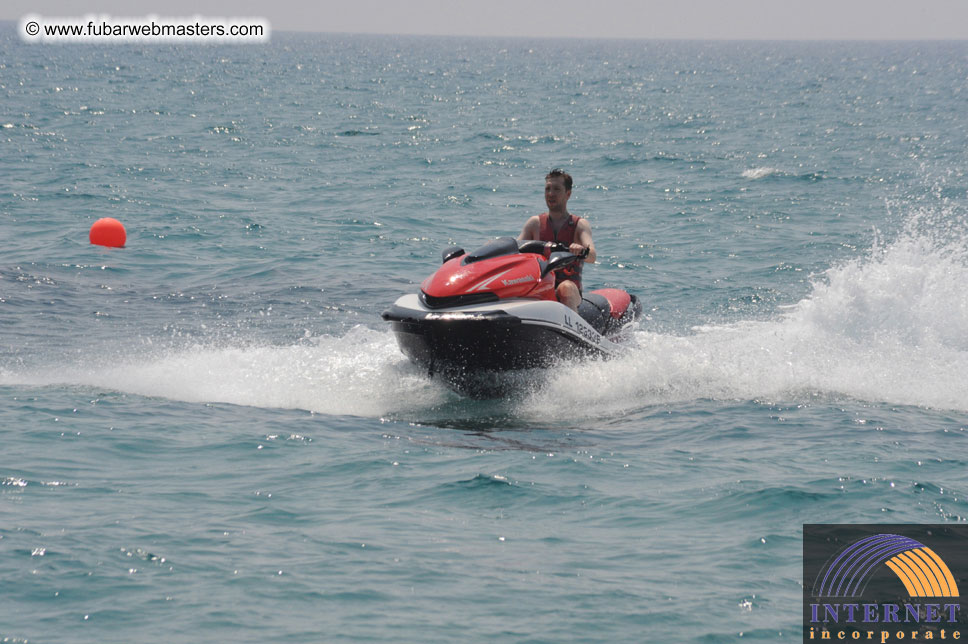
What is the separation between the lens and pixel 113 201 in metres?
17.9

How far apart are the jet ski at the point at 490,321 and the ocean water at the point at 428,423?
257 millimetres

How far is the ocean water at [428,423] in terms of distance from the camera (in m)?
4.40

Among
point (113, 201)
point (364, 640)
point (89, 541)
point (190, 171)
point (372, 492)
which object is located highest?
point (190, 171)

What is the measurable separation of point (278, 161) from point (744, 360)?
56.9 ft

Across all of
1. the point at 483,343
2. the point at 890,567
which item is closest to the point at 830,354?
the point at 483,343

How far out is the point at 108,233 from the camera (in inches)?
552

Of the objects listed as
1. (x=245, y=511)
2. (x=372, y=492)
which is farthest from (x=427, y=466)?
(x=245, y=511)

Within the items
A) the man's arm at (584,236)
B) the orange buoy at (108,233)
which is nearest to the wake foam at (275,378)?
the man's arm at (584,236)

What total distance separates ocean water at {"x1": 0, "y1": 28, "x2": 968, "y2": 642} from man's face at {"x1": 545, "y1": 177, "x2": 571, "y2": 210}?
121 centimetres

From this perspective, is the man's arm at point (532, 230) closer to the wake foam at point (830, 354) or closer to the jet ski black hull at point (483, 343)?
the jet ski black hull at point (483, 343)

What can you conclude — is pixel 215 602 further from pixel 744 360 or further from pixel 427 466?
pixel 744 360

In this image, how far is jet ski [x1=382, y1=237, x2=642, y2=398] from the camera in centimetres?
711

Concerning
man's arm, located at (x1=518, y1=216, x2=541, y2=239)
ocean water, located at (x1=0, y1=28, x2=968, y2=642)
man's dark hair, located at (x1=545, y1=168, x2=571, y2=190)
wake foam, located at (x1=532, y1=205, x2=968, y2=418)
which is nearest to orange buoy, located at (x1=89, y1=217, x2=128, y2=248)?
ocean water, located at (x1=0, y1=28, x2=968, y2=642)

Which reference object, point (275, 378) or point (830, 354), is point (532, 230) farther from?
point (830, 354)
